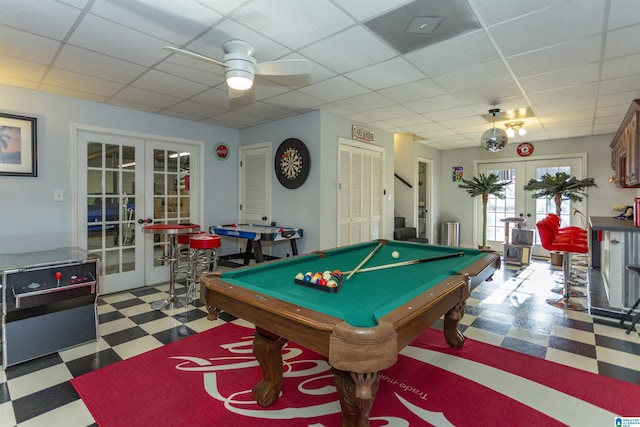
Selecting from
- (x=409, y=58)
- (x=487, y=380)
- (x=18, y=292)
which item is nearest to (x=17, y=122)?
(x=18, y=292)

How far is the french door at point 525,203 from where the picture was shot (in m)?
6.38

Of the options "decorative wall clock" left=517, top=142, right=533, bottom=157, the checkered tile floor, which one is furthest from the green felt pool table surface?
"decorative wall clock" left=517, top=142, right=533, bottom=157

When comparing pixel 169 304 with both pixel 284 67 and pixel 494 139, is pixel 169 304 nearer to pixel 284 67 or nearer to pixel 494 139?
pixel 284 67

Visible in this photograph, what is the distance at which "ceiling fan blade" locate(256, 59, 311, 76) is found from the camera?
7.64ft

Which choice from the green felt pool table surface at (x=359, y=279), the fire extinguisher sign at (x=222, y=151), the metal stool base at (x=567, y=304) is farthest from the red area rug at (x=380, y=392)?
the fire extinguisher sign at (x=222, y=151)

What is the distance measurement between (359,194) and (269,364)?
361cm

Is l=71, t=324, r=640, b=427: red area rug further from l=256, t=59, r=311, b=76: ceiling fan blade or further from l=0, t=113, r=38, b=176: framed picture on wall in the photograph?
l=0, t=113, r=38, b=176: framed picture on wall

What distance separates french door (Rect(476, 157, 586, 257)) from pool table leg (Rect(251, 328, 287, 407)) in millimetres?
6710

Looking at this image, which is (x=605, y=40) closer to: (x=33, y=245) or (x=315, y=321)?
(x=315, y=321)

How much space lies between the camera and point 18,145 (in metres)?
3.49

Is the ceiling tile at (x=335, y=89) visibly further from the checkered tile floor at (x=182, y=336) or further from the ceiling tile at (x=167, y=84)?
the checkered tile floor at (x=182, y=336)

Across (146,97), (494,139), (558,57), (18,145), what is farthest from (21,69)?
(494,139)

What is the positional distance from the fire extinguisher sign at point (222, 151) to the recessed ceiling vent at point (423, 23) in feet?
11.7

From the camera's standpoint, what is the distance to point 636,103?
3486 millimetres
